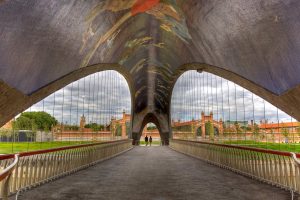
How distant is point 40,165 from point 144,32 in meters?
13.6

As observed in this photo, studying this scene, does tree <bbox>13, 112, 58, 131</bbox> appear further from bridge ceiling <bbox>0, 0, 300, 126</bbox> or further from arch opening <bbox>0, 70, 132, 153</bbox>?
bridge ceiling <bbox>0, 0, 300, 126</bbox>

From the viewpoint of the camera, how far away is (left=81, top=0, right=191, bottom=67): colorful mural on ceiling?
12758mm

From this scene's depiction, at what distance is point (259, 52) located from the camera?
11031 millimetres

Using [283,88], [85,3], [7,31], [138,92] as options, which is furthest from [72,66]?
[138,92]

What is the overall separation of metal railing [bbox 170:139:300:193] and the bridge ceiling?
2955mm

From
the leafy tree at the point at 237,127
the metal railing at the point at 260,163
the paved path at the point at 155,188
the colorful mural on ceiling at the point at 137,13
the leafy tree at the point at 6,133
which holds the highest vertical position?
the colorful mural on ceiling at the point at 137,13

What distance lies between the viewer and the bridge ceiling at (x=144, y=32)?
876 centimetres

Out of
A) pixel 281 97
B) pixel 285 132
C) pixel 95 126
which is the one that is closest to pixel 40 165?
pixel 281 97

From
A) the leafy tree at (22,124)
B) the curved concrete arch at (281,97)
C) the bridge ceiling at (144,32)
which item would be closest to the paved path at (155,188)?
the curved concrete arch at (281,97)

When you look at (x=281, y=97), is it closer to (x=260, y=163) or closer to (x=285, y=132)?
(x=285, y=132)

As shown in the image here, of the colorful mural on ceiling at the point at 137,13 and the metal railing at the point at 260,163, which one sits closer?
the metal railing at the point at 260,163

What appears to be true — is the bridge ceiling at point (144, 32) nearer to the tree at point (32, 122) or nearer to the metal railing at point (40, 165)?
the metal railing at point (40, 165)

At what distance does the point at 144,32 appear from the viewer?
19859mm

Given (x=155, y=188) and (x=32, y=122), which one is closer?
(x=155, y=188)
